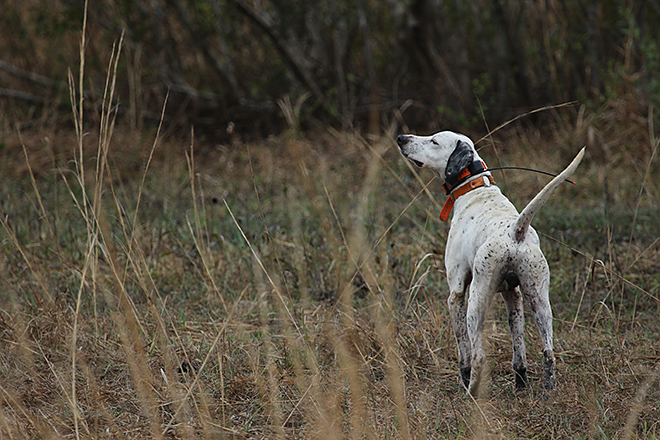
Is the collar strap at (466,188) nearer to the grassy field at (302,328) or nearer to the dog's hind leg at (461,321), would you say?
the grassy field at (302,328)

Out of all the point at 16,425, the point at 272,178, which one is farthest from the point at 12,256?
the point at 272,178

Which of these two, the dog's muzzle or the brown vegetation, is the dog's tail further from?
the dog's muzzle

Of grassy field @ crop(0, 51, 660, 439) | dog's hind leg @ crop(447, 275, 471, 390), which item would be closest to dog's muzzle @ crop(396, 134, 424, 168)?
grassy field @ crop(0, 51, 660, 439)

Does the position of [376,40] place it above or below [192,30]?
below

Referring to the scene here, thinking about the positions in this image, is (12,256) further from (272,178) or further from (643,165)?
(643,165)

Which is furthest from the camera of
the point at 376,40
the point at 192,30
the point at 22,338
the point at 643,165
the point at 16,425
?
the point at 376,40

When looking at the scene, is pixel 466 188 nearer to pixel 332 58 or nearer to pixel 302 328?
pixel 302 328

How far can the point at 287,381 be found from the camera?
2752 mm

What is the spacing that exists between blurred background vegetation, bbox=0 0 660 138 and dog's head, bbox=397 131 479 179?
4382 mm

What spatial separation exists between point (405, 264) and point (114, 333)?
1.81 metres

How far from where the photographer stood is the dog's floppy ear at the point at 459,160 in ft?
8.84

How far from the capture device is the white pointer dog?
7.45 feet

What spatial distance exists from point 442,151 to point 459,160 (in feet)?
0.38

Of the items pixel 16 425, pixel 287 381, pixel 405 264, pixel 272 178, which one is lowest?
pixel 272 178
